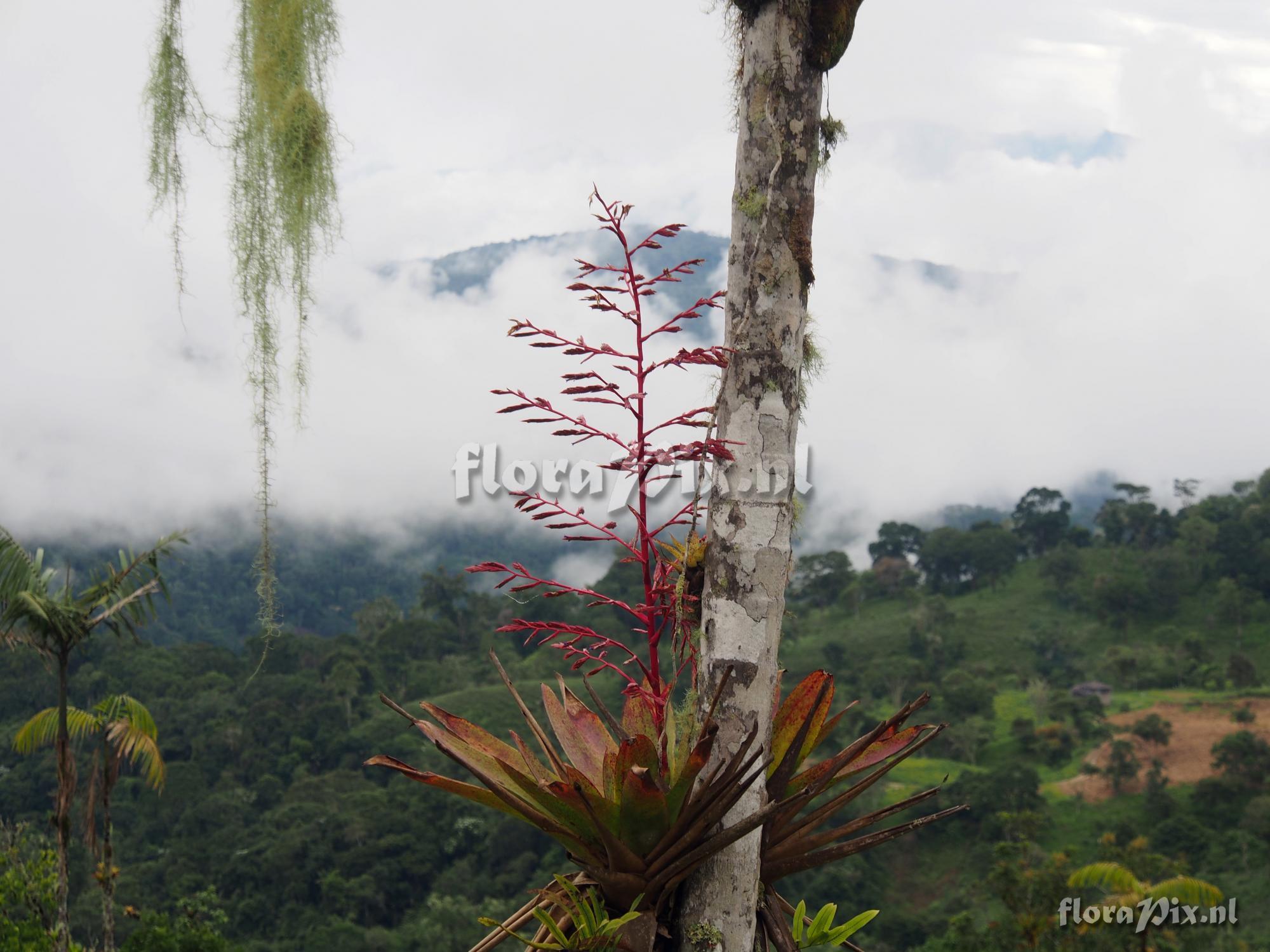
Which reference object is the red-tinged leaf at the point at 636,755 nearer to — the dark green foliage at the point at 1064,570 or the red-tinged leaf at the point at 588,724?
the red-tinged leaf at the point at 588,724

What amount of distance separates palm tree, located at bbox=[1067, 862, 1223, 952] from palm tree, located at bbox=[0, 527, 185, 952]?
33.4 feet

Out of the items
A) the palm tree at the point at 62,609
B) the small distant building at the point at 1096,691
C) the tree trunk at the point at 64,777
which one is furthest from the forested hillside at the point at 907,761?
the palm tree at the point at 62,609

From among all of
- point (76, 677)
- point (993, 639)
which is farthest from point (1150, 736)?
point (76, 677)

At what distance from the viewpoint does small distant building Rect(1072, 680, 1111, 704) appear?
32.7m

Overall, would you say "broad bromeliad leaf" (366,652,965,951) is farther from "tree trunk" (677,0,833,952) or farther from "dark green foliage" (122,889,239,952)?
"dark green foliage" (122,889,239,952)

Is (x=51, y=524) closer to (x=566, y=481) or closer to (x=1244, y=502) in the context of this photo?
(x=1244, y=502)

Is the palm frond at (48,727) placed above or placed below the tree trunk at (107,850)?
above

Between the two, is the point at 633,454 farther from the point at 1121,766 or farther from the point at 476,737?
the point at 1121,766

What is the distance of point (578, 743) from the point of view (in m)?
1.72

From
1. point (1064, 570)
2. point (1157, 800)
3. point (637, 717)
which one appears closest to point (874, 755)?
point (637, 717)

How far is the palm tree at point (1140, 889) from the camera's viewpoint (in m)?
11.2

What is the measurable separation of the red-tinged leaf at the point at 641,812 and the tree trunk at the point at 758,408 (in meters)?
0.09

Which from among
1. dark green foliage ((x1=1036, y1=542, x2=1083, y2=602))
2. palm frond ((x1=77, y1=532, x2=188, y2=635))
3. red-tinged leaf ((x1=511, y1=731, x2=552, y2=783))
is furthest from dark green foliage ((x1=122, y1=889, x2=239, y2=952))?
dark green foliage ((x1=1036, y1=542, x2=1083, y2=602))

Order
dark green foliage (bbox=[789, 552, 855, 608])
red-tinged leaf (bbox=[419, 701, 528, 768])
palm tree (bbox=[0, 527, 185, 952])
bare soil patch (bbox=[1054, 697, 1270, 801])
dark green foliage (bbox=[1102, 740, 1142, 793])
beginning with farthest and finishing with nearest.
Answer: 1. dark green foliage (bbox=[789, 552, 855, 608])
2. bare soil patch (bbox=[1054, 697, 1270, 801])
3. dark green foliage (bbox=[1102, 740, 1142, 793])
4. palm tree (bbox=[0, 527, 185, 952])
5. red-tinged leaf (bbox=[419, 701, 528, 768])
